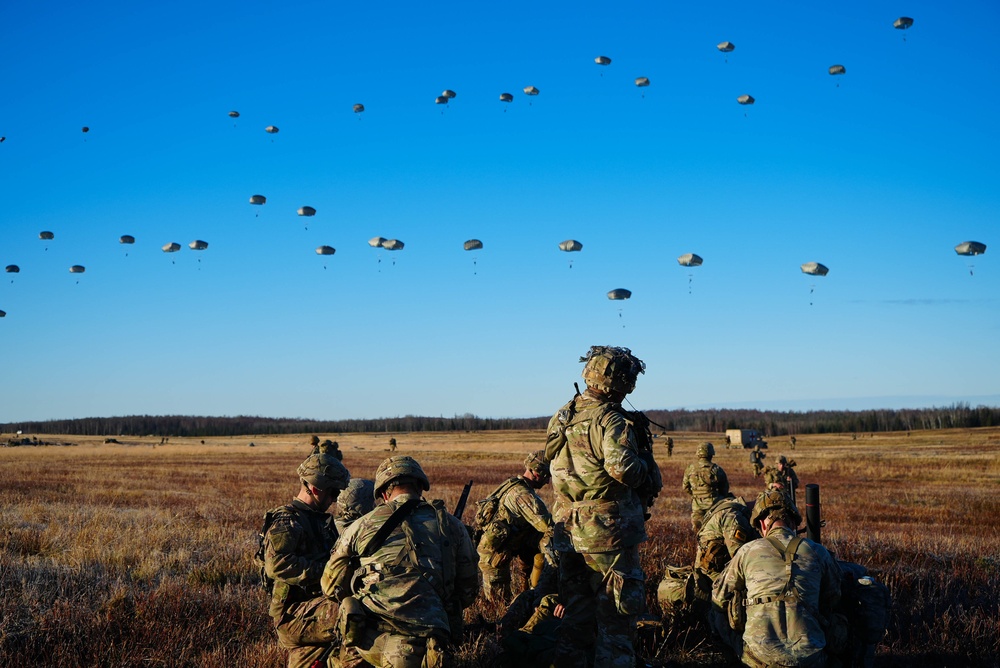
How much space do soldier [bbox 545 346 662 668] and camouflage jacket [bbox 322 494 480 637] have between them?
4.08 feet

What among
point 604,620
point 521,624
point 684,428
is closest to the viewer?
point 604,620

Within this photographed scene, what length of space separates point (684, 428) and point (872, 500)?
131 m

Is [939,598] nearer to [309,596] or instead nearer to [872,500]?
[309,596]

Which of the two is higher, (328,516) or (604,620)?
(328,516)

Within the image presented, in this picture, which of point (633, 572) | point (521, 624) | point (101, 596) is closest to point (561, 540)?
point (633, 572)

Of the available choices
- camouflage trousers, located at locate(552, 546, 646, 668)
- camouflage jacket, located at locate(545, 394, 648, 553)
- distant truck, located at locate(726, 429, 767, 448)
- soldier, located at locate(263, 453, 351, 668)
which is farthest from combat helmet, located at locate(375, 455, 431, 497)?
distant truck, located at locate(726, 429, 767, 448)

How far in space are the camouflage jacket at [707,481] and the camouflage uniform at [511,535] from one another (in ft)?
7.53

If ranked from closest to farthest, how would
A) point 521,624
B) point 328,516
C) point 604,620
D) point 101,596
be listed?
1. point 604,620
2. point 328,516
3. point 521,624
4. point 101,596

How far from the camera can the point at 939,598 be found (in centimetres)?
929

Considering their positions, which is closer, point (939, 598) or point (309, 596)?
point (309, 596)

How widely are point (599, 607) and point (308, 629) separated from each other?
7.51 ft

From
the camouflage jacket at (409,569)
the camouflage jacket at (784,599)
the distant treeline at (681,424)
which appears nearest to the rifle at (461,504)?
the camouflage jacket at (409,569)

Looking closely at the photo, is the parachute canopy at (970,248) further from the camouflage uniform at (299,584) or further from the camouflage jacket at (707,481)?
the camouflage uniform at (299,584)

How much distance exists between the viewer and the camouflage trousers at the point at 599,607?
248 inches
